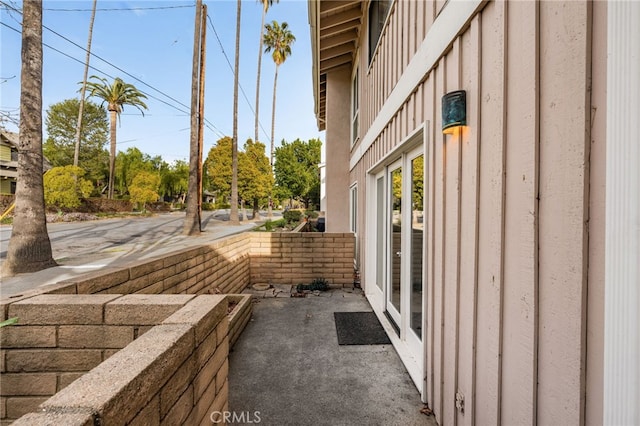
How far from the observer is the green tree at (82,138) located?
30703mm

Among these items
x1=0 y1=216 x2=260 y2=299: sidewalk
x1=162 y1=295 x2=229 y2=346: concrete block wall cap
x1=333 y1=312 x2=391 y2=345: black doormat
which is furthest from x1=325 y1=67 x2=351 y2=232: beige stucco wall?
x1=162 y1=295 x2=229 y2=346: concrete block wall cap

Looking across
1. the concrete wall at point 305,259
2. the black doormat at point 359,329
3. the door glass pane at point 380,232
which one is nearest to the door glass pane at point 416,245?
the black doormat at point 359,329

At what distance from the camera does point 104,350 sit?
170cm

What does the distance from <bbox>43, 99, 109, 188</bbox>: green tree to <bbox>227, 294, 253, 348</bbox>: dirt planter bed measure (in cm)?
3495

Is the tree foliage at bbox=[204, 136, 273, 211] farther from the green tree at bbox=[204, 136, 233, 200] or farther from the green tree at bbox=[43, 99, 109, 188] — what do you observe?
the green tree at bbox=[43, 99, 109, 188]

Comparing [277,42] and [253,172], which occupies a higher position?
[277,42]

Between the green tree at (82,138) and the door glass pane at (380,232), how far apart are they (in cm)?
3562

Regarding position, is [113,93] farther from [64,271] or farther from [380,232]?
[380,232]

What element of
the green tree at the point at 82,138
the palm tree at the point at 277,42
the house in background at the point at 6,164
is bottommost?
the house in background at the point at 6,164

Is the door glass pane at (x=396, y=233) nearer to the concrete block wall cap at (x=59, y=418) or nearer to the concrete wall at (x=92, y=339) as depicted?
the concrete wall at (x=92, y=339)

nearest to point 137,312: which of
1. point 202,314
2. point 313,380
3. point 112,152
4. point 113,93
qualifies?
Result: point 202,314

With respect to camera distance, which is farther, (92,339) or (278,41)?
(278,41)

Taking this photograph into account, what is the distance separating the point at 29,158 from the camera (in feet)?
16.7

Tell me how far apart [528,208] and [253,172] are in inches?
863
